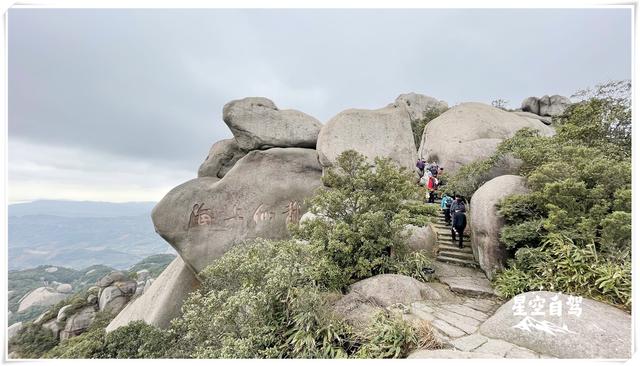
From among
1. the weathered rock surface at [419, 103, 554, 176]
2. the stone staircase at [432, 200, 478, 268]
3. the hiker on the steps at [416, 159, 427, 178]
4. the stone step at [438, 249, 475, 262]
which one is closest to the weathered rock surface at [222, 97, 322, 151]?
the hiker on the steps at [416, 159, 427, 178]

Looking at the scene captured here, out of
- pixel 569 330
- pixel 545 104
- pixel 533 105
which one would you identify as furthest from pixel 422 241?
pixel 545 104

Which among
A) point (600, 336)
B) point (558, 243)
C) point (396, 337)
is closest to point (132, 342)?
point (396, 337)

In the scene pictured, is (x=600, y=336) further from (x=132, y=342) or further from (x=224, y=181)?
(x=224, y=181)

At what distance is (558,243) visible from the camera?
16.3 feet

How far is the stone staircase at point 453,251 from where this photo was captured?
7.17 metres

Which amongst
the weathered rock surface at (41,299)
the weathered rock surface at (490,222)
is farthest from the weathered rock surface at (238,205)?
the weathered rock surface at (41,299)

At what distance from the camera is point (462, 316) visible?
4676mm

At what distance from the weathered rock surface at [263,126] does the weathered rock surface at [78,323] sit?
56.9 feet

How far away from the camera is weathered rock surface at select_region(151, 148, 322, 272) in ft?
33.0

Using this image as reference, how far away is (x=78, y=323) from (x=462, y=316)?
2399 centimetres

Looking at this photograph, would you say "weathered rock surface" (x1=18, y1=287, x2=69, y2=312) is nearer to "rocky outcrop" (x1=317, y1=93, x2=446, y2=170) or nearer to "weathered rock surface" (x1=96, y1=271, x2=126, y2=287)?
"weathered rock surface" (x1=96, y1=271, x2=126, y2=287)

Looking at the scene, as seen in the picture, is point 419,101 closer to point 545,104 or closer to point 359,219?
point 545,104

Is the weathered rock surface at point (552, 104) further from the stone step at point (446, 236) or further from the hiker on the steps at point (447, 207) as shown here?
the stone step at point (446, 236)
